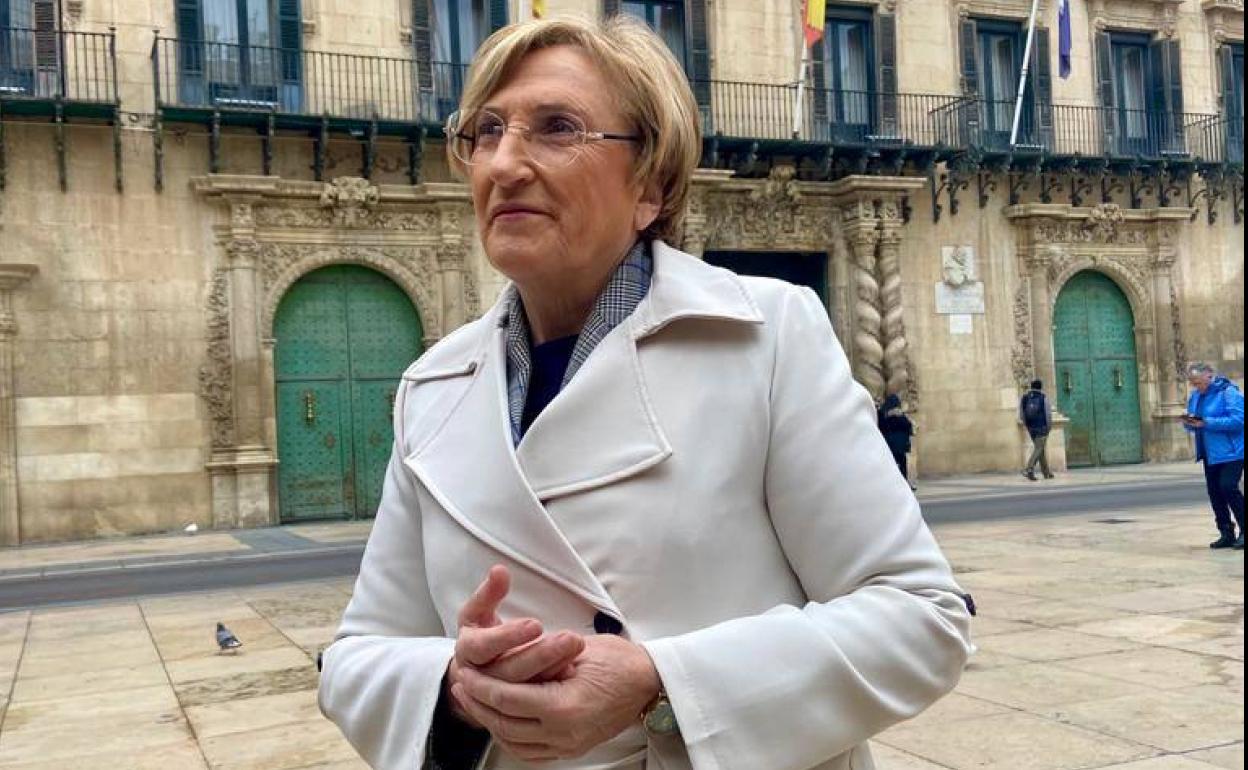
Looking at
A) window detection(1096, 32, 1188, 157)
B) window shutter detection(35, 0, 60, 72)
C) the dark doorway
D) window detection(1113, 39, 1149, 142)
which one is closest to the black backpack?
the dark doorway

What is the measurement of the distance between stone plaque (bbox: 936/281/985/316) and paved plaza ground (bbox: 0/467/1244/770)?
10.8 m

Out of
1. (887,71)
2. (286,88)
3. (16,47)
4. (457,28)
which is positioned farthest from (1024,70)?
(16,47)

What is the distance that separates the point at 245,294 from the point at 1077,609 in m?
12.8

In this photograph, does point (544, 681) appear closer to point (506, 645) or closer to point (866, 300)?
point (506, 645)

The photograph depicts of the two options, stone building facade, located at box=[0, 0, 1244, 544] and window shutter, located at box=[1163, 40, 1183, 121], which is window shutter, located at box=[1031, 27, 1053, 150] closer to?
stone building facade, located at box=[0, 0, 1244, 544]

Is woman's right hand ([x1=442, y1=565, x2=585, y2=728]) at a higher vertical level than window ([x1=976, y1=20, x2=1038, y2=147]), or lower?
lower

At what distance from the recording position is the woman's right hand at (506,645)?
1.36m

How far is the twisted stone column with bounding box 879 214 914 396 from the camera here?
2083 centimetres

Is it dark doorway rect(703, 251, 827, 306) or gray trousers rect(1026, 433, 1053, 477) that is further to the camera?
dark doorway rect(703, 251, 827, 306)

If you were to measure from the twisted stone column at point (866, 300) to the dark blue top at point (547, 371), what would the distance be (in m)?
19.2

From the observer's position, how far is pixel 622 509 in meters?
1.53

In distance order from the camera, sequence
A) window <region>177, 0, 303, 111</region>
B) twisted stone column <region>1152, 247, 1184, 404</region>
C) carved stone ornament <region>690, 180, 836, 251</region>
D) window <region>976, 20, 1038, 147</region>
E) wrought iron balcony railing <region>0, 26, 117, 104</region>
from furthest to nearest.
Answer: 1. twisted stone column <region>1152, 247, 1184, 404</region>
2. window <region>976, 20, 1038, 147</region>
3. carved stone ornament <region>690, 180, 836, 251</region>
4. window <region>177, 0, 303, 111</region>
5. wrought iron balcony railing <region>0, 26, 117, 104</region>

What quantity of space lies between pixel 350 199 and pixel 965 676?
44.8 feet

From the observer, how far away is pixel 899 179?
20891mm
